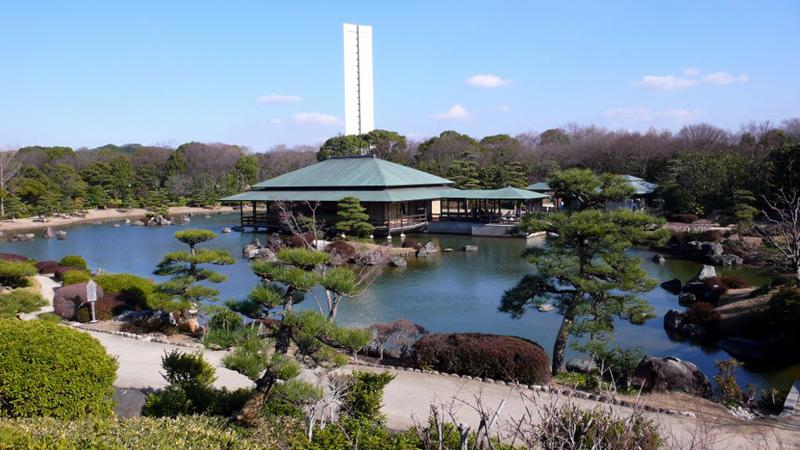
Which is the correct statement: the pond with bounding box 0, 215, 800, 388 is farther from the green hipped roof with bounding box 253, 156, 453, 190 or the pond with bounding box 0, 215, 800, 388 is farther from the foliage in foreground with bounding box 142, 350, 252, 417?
the foliage in foreground with bounding box 142, 350, 252, 417

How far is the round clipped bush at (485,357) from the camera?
297 inches

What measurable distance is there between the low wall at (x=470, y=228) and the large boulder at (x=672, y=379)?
18.7 meters

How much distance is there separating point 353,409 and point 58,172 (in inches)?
1691

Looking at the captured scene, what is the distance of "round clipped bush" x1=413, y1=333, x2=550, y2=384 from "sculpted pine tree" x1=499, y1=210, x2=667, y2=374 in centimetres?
83

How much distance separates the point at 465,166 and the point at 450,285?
73.4 ft

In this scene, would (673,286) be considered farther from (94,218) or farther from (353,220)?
(94,218)

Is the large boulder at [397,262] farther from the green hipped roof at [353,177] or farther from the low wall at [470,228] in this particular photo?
the green hipped roof at [353,177]

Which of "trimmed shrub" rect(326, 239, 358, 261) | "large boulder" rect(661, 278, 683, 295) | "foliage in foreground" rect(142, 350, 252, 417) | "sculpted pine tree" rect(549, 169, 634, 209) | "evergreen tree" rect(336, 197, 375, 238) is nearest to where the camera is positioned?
"foliage in foreground" rect(142, 350, 252, 417)

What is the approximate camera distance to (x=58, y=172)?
41.5 meters

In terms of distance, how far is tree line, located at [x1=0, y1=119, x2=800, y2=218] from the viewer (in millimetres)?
28141

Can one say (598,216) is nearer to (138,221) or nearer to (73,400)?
(73,400)

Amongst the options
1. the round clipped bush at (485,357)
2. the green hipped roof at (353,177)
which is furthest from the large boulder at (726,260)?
the green hipped roof at (353,177)

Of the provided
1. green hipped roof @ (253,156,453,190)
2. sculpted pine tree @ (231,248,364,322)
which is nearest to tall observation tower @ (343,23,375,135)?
green hipped roof @ (253,156,453,190)

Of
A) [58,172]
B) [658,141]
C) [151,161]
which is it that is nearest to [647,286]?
[658,141]
